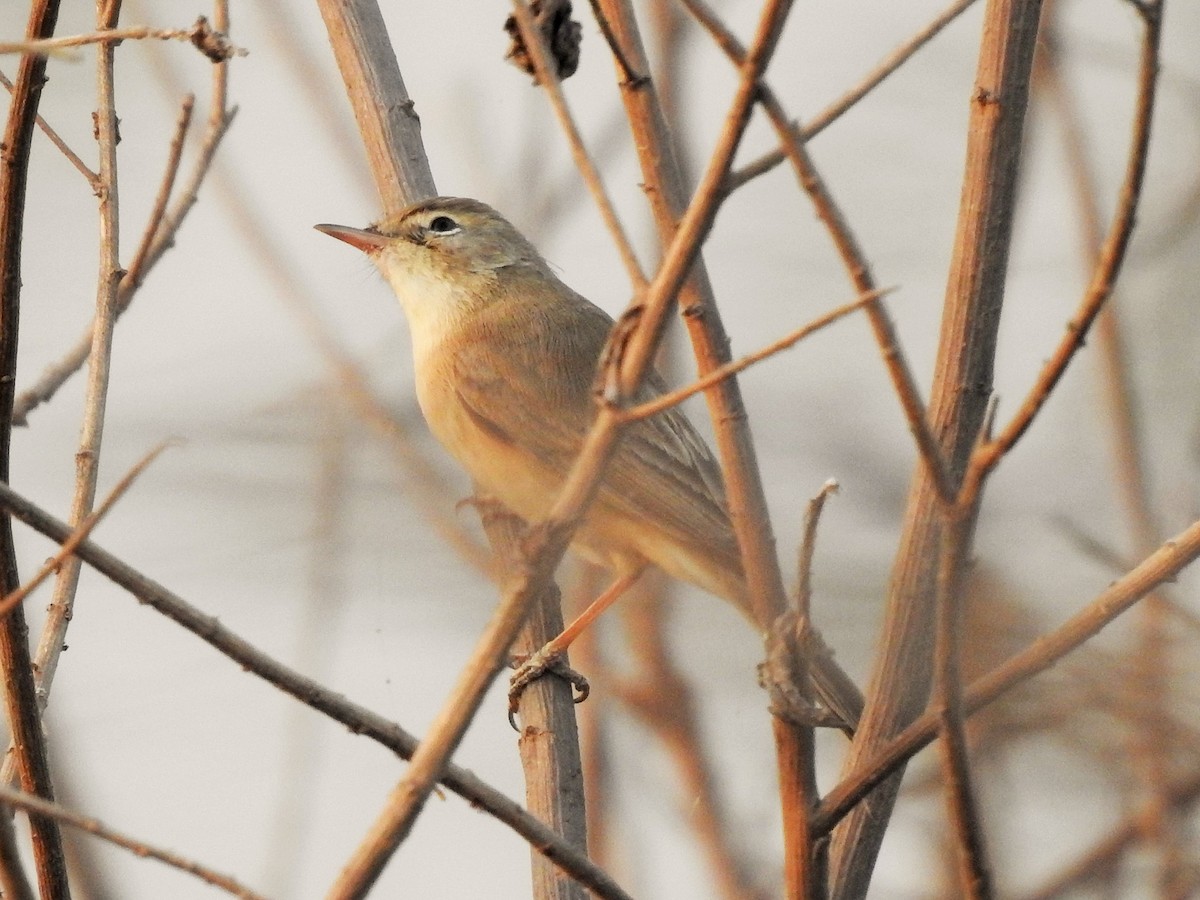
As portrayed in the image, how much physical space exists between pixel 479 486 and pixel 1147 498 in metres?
1.71

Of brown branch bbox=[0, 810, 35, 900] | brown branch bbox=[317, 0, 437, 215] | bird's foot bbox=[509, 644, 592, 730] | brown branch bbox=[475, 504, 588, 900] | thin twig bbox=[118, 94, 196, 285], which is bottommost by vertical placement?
brown branch bbox=[0, 810, 35, 900]

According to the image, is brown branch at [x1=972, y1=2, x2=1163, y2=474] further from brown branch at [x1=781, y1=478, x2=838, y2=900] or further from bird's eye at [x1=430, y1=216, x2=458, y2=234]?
bird's eye at [x1=430, y1=216, x2=458, y2=234]

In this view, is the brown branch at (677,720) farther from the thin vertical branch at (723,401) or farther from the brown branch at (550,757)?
the thin vertical branch at (723,401)

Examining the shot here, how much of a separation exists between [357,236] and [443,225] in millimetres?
281

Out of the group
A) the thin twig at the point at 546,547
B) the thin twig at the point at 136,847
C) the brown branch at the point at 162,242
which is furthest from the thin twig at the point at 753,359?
the brown branch at the point at 162,242

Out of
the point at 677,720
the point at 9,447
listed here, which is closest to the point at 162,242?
the point at 9,447

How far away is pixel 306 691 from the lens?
64.2 inches

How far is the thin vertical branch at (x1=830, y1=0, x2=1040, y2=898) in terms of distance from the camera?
218cm

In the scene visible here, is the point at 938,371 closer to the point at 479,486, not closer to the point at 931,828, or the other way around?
the point at 479,486

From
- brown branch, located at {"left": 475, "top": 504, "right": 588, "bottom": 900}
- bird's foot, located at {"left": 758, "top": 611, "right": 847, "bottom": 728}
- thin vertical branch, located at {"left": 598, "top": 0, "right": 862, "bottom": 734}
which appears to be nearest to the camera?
bird's foot, located at {"left": 758, "top": 611, "right": 847, "bottom": 728}

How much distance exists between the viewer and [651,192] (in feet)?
7.13

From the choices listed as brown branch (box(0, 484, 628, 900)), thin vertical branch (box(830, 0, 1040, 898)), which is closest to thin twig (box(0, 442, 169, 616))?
brown branch (box(0, 484, 628, 900))

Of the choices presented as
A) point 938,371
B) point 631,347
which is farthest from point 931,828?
point 631,347

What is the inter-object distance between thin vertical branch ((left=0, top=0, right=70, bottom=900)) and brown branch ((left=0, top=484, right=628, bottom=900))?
0.36m
